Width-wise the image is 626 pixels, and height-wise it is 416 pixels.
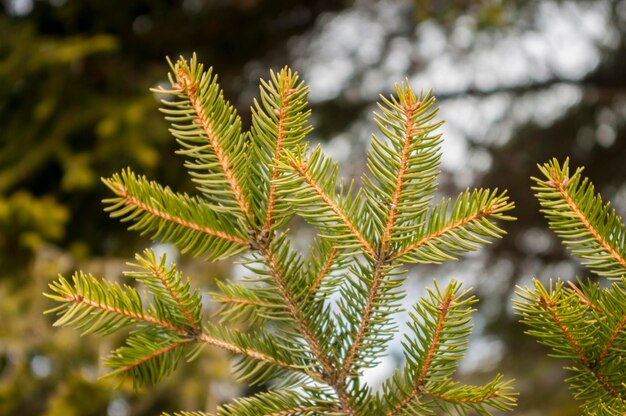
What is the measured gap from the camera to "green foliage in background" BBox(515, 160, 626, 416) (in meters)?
0.66

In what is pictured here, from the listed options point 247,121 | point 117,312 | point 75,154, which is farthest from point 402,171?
point 247,121

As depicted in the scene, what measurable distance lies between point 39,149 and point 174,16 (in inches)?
45.7

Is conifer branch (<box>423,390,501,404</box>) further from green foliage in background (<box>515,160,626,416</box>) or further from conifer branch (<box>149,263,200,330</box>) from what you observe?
conifer branch (<box>149,263,200,330</box>)

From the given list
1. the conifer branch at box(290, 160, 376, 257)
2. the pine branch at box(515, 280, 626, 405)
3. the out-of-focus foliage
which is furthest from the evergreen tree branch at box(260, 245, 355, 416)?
the out-of-focus foliage

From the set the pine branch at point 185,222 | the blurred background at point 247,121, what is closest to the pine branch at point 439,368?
the pine branch at point 185,222

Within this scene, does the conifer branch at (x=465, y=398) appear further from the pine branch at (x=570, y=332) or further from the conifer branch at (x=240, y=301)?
the conifer branch at (x=240, y=301)

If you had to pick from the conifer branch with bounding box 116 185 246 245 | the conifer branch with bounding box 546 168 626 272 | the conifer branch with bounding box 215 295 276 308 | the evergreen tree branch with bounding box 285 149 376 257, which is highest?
the conifer branch with bounding box 546 168 626 272

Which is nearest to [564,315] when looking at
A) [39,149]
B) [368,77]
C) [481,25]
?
[39,149]

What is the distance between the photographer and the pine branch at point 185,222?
29.0 inches

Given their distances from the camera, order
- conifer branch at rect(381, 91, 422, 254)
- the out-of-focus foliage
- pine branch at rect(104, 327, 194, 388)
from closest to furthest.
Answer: conifer branch at rect(381, 91, 422, 254) → pine branch at rect(104, 327, 194, 388) → the out-of-focus foliage

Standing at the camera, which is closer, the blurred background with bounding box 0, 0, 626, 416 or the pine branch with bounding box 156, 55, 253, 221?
the pine branch with bounding box 156, 55, 253, 221

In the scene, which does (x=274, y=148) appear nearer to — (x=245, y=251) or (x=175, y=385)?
(x=245, y=251)

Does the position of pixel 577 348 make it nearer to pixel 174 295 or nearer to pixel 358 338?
pixel 358 338

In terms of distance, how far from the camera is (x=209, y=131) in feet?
2.38
